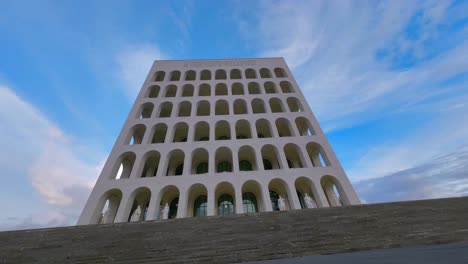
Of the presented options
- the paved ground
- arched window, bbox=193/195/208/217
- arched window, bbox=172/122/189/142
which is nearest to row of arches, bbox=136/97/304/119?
arched window, bbox=172/122/189/142

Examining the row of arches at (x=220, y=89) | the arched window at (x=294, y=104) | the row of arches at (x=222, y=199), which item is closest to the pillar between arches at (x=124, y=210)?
the row of arches at (x=222, y=199)

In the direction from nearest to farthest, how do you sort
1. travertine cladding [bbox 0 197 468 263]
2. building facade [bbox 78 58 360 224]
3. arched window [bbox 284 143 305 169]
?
travertine cladding [bbox 0 197 468 263]
building facade [bbox 78 58 360 224]
arched window [bbox 284 143 305 169]

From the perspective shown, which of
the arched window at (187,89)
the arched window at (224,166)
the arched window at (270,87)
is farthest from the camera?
the arched window at (270,87)

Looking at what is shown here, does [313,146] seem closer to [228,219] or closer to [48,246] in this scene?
[228,219]

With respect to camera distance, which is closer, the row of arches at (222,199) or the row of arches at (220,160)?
the row of arches at (222,199)

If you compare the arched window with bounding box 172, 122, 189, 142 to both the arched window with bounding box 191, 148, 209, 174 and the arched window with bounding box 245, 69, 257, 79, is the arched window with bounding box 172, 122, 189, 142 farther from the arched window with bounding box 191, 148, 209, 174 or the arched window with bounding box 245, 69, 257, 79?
the arched window with bounding box 245, 69, 257, 79

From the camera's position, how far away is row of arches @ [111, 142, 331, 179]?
15.4 metres

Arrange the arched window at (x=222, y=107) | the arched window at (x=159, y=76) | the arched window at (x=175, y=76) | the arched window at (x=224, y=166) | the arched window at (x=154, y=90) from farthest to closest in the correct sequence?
the arched window at (x=175, y=76), the arched window at (x=159, y=76), the arched window at (x=154, y=90), the arched window at (x=222, y=107), the arched window at (x=224, y=166)

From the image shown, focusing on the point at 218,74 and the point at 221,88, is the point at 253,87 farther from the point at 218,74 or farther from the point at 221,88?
the point at 218,74

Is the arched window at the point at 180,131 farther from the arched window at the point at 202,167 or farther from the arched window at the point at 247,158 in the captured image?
the arched window at the point at 247,158

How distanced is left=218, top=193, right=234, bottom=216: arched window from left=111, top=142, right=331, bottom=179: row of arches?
8.21 feet

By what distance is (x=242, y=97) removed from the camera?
20.3 m

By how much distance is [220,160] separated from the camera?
63.5ft

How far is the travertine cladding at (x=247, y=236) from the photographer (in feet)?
21.5
